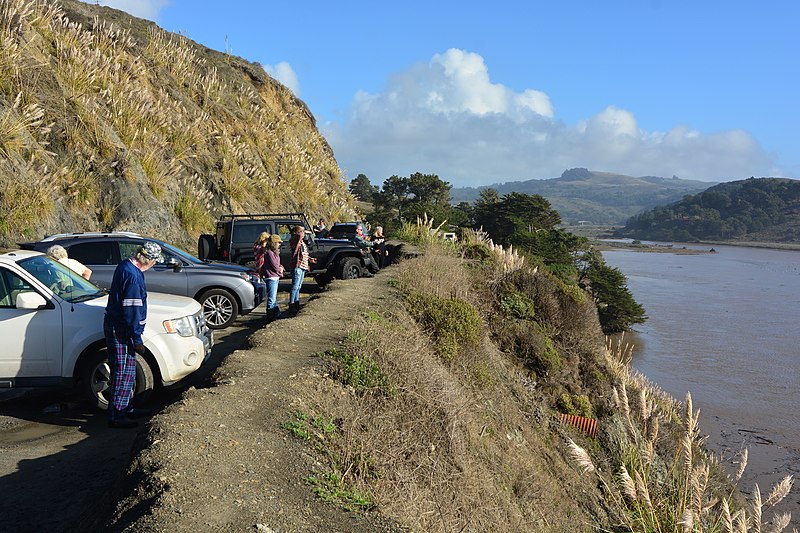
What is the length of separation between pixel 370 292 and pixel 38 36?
12.1m

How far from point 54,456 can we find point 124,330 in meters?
1.24

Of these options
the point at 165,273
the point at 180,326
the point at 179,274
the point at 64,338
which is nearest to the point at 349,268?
the point at 179,274

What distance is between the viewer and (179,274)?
34.8ft

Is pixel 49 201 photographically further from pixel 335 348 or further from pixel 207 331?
pixel 335 348

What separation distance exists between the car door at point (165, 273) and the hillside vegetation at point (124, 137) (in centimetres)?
429

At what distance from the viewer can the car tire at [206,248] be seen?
1447cm

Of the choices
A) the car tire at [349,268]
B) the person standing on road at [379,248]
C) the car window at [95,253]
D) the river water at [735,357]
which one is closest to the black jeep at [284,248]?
the car tire at [349,268]

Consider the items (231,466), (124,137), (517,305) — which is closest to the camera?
(231,466)

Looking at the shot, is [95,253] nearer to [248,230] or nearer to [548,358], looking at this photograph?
[248,230]

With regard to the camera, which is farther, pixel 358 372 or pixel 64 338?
pixel 358 372

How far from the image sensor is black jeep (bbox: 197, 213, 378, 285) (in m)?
14.7

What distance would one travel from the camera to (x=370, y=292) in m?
12.0

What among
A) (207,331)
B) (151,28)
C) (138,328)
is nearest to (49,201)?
(207,331)

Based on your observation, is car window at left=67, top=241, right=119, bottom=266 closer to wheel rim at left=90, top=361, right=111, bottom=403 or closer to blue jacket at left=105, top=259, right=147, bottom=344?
wheel rim at left=90, top=361, right=111, bottom=403
